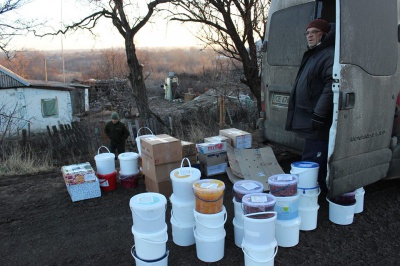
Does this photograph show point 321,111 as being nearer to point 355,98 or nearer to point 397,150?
point 355,98

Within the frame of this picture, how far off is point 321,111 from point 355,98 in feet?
0.98

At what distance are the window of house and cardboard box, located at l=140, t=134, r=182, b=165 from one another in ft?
83.9

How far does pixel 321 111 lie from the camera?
3047 mm

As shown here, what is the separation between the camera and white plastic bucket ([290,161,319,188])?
311cm

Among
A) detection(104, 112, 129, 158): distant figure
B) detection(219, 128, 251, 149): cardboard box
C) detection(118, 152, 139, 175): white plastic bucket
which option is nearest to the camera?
detection(118, 152, 139, 175): white plastic bucket

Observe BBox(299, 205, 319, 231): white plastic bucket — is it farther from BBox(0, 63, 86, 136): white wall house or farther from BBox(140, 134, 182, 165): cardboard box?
BBox(0, 63, 86, 136): white wall house

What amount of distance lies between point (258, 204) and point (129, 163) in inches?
90.5

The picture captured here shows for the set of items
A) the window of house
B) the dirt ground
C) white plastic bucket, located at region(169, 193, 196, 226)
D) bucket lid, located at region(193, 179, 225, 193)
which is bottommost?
the window of house

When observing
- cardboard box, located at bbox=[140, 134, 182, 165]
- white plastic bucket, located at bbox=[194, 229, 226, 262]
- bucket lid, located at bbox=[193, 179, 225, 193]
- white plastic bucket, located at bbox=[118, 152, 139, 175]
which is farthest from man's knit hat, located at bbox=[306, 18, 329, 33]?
white plastic bucket, located at bbox=[118, 152, 139, 175]

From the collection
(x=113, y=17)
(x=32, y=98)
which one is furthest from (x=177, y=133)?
(x=32, y=98)

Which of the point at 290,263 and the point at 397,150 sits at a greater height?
the point at 397,150

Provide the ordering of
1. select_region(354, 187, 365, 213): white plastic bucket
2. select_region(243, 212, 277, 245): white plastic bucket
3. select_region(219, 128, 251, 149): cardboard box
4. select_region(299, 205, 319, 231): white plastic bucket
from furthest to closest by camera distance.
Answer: select_region(219, 128, 251, 149): cardboard box, select_region(354, 187, 365, 213): white plastic bucket, select_region(299, 205, 319, 231): white plastic bucket, select_region(243, 212, 277, 245): white plastic bucket

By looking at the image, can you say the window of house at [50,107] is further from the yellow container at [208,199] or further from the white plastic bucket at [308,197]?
the white plastic bucket at [308,197]

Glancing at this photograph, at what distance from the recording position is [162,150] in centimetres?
400
